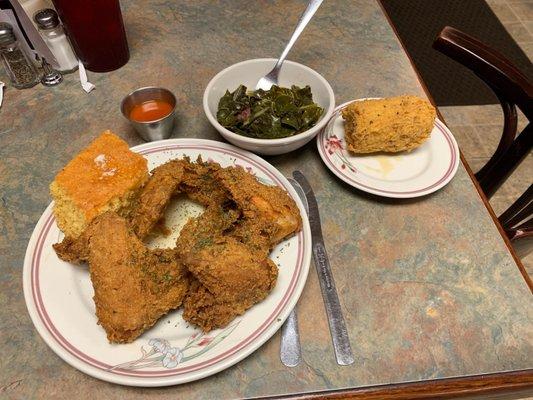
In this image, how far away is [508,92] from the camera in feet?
6.15

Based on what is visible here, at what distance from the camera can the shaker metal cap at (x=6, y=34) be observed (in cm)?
192

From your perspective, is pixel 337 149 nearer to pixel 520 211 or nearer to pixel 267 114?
pixel 267 114

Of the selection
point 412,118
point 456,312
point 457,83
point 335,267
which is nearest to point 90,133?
point 335,267

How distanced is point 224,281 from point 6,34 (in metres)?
1.59

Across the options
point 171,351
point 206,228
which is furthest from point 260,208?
point 171,351

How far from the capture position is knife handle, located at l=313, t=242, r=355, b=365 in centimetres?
132

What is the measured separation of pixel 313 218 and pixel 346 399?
639 mm

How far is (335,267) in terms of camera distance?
154 centimetres

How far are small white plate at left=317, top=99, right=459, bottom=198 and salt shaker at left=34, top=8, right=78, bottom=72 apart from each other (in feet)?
4.48

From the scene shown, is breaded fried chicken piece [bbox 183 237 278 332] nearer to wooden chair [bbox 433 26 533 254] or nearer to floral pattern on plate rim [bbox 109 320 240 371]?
floral pattern on plate rim [bbox 109 320 240 371]

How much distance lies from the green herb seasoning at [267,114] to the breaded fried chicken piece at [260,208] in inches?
10.7

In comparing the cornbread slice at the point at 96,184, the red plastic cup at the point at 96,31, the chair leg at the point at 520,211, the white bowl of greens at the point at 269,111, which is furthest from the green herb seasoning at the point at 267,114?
the chair leg at the point at 520,211

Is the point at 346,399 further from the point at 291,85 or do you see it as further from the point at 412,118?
the point at 291,85

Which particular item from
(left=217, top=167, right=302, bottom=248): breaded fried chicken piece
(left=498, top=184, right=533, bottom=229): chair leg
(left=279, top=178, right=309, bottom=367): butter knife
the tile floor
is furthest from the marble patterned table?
the tile floor
